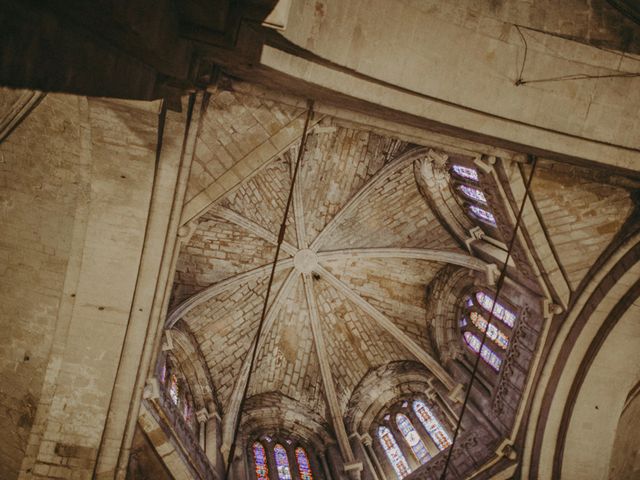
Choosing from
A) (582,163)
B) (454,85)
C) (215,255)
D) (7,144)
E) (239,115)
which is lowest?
(582,163)

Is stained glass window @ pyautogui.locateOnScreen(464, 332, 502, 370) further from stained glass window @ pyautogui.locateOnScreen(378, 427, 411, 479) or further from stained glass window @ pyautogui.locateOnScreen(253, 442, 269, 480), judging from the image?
stained glass window @ pyautogui.locateOnScreen(253, 442, 269, 480)

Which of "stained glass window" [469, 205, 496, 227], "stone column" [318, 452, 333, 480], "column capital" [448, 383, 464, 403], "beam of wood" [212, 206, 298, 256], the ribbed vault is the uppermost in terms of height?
"beam of wood" [212, 206, 298, 256]

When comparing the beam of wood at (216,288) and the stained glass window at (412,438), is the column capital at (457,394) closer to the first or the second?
the stained glass window at (412,438)

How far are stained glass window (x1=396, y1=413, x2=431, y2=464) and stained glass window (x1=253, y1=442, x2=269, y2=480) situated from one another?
310cm

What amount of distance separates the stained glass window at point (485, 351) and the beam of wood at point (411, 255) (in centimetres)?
150

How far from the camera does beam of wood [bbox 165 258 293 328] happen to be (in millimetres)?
10703

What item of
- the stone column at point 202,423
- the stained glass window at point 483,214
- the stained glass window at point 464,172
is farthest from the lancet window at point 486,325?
the stone column at point 202,423

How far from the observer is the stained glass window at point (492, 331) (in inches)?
352

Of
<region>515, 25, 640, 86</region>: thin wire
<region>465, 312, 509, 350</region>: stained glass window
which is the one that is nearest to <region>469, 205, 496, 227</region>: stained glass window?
<region>465, 312, 509, 350</region>: stained glass window

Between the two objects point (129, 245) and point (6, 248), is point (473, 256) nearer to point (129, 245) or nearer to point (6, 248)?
point (129, 245)

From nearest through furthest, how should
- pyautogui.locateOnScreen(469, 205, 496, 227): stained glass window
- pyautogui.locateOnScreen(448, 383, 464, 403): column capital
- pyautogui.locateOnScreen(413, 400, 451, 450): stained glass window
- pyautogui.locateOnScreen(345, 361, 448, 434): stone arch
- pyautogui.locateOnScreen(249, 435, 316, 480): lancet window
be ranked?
pyautogui.locateOnScreen(469, 205, 496, 227): stained glass window < pyautogui.locateOnScreen(448, 383, 464, 403): column capital < pyautogui.locateOnScreen(413, 400, 451, 450): stained glass window < pyautogui.locateOnScreen(249, 435, 316, 480): lancet window < pyautogui.locateOnScreen(345, 361, 448, 434): stone arch

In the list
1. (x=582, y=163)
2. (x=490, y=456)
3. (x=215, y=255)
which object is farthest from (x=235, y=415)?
(x=582, y=163)

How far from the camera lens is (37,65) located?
2.37 m

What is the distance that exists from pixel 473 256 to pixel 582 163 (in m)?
4.74
